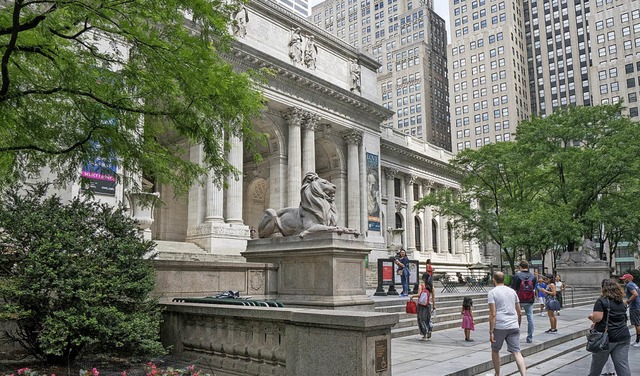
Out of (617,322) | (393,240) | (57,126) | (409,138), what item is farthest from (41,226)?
(409,138)

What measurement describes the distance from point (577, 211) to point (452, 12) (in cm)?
8971

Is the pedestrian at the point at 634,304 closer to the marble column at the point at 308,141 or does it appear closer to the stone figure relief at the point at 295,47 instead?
the marble column at the point at 308,141

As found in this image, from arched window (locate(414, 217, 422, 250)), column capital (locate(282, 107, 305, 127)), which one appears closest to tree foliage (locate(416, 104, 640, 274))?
column capital (locate(282, 107, 305, 127))

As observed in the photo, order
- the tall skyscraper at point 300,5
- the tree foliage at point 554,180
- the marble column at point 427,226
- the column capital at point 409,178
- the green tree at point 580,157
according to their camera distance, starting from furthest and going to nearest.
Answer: the tall skyscraper at point 300,5 → the marble column at point 427,226 → the column capital at point 409,178 → the green tree at point 580,157 → the tree foliage at point 554,180

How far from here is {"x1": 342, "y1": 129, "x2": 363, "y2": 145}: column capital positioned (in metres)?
42.8

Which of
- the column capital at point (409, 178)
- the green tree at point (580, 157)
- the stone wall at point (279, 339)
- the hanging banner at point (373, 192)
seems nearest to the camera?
the stone wall at point (279, 339)

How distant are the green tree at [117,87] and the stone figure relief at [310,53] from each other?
2794cm

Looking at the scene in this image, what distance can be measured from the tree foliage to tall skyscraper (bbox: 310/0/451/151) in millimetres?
69142

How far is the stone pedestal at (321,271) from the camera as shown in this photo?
1174cm

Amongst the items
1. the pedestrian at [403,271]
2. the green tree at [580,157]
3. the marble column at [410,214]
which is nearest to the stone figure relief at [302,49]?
the green tree at [580,157]

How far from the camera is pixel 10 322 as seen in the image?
27.3 feet

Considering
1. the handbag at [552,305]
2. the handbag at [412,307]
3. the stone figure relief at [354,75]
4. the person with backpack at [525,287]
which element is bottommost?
the handbag at [552,305]

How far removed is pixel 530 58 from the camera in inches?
4601

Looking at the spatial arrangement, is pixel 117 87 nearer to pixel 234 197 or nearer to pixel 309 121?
pixel 234 197
